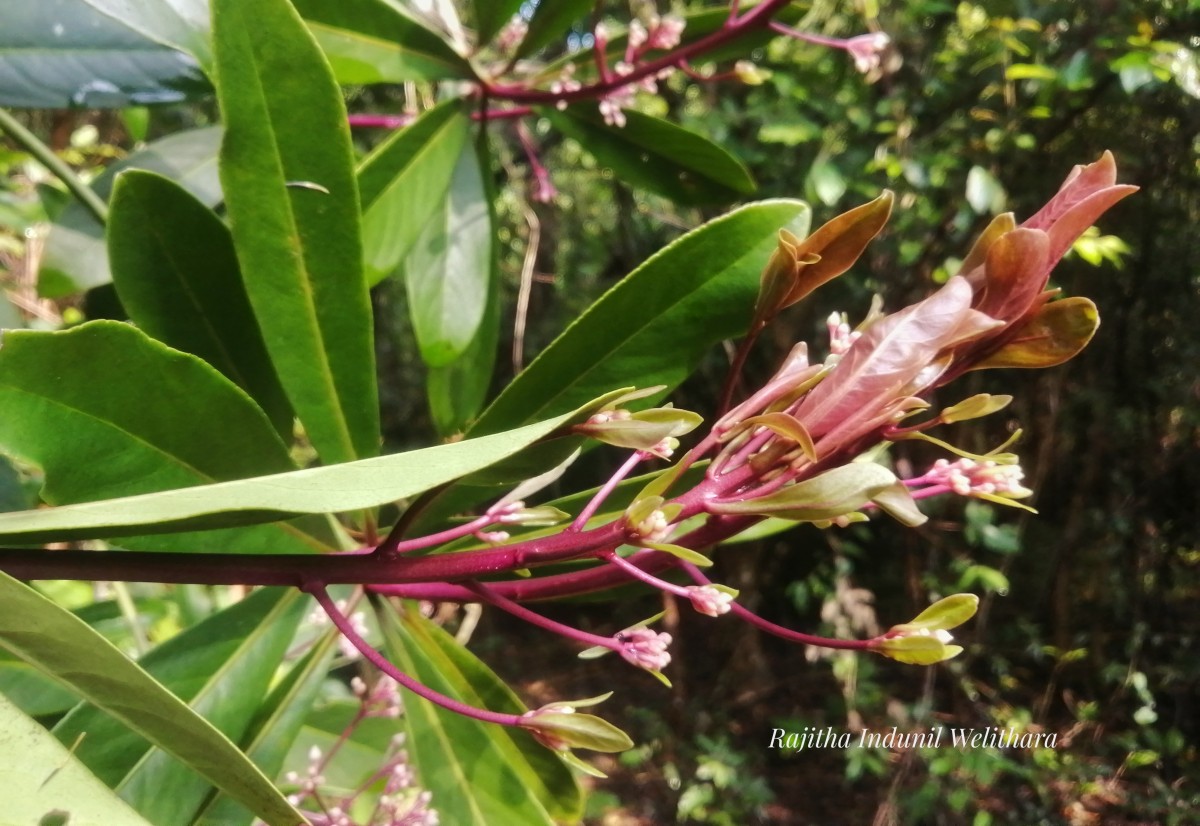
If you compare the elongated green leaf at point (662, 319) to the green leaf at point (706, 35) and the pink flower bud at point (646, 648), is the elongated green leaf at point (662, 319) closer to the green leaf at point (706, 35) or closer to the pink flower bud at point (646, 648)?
the pink flower bud at point (646, 648)

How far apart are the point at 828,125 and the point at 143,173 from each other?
50.7 inches

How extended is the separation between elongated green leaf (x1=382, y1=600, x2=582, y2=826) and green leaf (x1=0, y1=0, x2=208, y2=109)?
1.42 feet

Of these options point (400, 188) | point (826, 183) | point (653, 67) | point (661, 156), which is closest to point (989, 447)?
point (826, 183)

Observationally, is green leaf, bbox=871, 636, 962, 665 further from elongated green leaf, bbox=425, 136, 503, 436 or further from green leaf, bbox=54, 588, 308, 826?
elongated green leaf, bbox=425, 136, 503, 436

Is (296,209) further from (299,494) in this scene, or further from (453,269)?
(453,269)

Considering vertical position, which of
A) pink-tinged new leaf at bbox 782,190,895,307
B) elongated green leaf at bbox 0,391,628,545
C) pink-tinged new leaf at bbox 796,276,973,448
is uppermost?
pink-tinged new leaf at bbox 782,190,895,307

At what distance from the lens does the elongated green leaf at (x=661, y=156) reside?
764 millimetres

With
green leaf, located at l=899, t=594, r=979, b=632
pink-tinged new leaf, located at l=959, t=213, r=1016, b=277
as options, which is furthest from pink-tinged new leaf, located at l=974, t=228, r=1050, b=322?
green leaf, located at l=899, t=594, r=979, b=632

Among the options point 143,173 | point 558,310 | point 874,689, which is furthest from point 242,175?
point 558,310

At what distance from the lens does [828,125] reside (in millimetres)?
1416

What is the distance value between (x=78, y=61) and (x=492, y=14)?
379 mm

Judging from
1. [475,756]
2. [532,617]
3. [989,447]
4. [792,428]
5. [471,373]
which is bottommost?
[989,447]

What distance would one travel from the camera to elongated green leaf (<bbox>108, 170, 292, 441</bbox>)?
0.41m

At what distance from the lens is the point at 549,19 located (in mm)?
755
